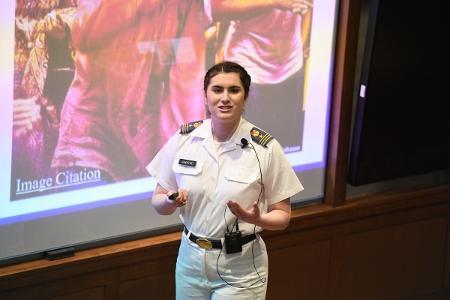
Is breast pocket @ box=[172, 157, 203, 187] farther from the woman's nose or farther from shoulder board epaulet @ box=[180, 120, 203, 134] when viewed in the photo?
the woman's nose

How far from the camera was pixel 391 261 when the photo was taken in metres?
4.42

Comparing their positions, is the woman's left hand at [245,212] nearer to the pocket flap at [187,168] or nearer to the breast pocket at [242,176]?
the breast pocket at [242,176]

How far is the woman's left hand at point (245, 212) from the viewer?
2.73 m

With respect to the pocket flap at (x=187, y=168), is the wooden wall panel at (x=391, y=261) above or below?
below

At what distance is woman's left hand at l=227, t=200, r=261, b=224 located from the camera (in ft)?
8.95

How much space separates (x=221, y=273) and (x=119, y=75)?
92 centimetres

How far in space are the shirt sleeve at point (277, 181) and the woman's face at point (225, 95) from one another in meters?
0.21

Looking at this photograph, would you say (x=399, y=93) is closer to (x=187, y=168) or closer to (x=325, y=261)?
(x=325, y=261)

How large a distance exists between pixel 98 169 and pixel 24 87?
0.48 metres

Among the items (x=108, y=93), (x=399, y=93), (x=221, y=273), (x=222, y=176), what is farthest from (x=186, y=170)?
(x=399, y=93)

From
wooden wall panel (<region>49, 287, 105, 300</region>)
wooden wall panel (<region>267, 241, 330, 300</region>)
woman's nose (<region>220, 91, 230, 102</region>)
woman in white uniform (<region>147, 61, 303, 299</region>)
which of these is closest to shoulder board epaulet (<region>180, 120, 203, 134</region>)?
woman in white uniform (<region>147, 61, 303, 299</region>)

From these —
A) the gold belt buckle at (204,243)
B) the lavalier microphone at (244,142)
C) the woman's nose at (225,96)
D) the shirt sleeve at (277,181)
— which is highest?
the woman's nose at (225,96)

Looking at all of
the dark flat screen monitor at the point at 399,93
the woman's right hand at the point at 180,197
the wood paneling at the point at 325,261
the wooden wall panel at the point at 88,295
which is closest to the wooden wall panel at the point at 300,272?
the wood paneling at the point at 325,261

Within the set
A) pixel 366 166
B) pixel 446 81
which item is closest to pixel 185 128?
pixel 366 166
